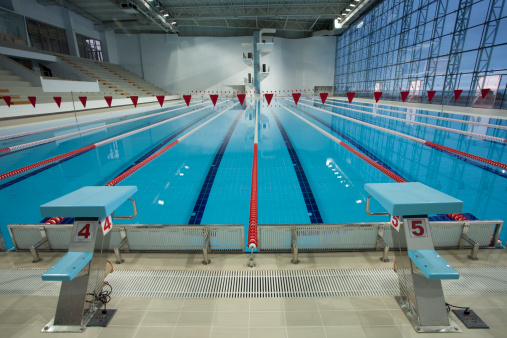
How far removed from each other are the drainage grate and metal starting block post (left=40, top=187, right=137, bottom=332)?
0.78 feet

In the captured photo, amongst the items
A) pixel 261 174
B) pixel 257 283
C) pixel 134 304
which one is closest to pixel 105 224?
pixel 134 304

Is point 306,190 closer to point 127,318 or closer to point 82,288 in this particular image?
point 127,318

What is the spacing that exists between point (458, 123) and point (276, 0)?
42.0 ft

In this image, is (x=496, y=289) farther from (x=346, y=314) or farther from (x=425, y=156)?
(x=425, y=156)

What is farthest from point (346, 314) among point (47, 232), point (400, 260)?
point (47, 232)

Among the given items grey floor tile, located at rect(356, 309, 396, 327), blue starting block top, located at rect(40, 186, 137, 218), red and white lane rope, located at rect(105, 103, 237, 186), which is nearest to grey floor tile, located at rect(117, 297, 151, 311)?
blue starting block top, located at rect(40, 186, 137, 218)

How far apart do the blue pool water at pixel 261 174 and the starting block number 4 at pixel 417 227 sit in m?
1.78

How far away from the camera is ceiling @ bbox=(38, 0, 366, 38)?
15797 millimetres

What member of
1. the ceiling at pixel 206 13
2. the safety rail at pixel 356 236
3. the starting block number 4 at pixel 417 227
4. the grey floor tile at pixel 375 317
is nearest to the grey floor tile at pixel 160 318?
the safety rail at pixel 356 236

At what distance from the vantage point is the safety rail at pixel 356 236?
2018 millimetres

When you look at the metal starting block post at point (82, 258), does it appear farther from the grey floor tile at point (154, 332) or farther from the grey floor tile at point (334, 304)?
the grey floor tile at point (334, 304)

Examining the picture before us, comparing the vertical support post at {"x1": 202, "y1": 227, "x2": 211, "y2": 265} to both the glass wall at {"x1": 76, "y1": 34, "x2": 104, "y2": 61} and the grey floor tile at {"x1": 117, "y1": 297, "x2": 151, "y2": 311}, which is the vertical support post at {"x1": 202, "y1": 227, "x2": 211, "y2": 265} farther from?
the glass wall at {"x1": 76, "y1": 34, "x2": 104, "y2": 61}

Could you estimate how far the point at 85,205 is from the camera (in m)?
1.48

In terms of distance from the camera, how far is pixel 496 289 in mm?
1662
